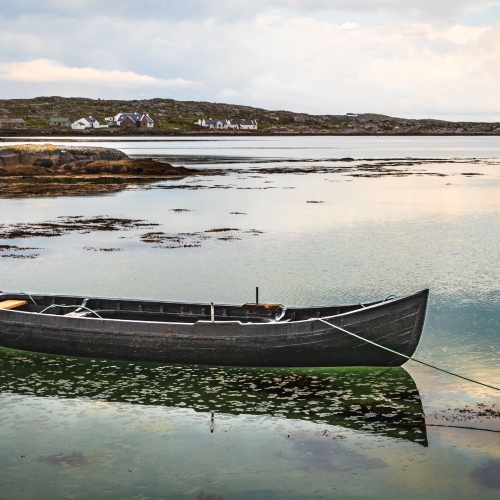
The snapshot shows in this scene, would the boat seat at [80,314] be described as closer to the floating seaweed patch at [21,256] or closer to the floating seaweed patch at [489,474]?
the floating seaweed patch at [489,474]

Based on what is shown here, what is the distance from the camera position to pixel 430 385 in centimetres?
1467

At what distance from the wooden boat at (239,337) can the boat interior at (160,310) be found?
0.32 metres

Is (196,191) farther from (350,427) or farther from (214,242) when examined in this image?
(350,427)


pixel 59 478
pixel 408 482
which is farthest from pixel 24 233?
pixel 408 482

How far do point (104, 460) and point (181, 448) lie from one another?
127 cm

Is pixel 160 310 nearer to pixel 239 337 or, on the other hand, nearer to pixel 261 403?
pixel 239 337

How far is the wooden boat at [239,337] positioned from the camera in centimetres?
1527

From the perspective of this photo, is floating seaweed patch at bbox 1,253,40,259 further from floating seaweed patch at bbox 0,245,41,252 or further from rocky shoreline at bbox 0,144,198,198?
rocky shoreline at bbox 0,144,198,198

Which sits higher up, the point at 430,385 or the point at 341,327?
the point at 341,327

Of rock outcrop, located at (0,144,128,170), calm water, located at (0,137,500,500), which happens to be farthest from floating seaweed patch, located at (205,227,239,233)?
rock outcrop, located at (0,144,128,170)

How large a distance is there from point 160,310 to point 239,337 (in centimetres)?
320

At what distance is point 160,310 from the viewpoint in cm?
1794

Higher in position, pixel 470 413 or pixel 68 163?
pixel 470 413

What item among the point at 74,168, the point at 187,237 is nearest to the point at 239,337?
the point at 187,237
